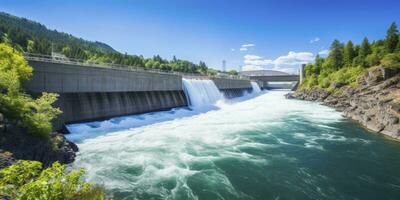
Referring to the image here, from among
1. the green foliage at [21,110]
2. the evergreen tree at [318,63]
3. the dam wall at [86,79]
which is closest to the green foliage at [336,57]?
the evergreen tree at [318,63]

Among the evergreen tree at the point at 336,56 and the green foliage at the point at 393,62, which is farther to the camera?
the evergreen tree at the point at 336,56

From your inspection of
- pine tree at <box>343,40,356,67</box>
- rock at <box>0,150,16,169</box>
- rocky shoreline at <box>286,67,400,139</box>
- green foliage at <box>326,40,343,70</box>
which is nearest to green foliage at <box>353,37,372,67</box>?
pine tree at <box>343,40,356,67</box>

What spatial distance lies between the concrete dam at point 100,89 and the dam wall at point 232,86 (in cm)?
2510

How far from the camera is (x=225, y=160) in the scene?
682 inches

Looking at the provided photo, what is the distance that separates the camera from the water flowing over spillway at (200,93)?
4884 centimetres

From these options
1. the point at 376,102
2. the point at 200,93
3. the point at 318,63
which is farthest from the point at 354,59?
the point at 200,93

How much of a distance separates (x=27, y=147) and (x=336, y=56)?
87.5 m

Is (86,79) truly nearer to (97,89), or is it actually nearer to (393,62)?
(97,89)

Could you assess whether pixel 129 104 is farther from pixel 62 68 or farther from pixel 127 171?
pixel 127 171

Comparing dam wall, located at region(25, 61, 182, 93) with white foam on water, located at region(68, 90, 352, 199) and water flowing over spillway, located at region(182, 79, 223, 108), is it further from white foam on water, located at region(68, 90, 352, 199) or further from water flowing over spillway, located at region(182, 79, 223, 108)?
water flowing over spillway, located at region(182, 79, 223, 108)

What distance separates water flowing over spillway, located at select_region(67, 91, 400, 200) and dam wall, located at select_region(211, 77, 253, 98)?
42.9 m

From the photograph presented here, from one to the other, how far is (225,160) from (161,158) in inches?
177

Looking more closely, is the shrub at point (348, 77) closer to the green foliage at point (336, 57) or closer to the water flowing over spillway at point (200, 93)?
the green foliage at point (336, 57)

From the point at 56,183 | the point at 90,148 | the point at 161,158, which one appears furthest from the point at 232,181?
the point at 90,148
